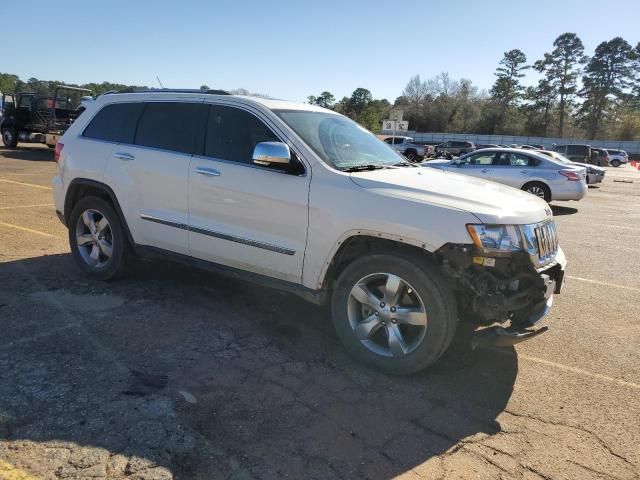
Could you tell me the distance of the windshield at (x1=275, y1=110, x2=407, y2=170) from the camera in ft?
13.6

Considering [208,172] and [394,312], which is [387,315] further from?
[208,172]

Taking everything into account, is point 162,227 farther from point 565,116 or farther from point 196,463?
point 565,116

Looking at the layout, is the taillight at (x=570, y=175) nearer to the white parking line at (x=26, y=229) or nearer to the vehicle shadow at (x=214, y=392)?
the vehicle shadow at (x=214, y=392)

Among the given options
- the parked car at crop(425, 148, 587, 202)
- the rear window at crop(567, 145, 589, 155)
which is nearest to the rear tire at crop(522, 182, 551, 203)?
the parked car at crop(425, 148, 587, 202)

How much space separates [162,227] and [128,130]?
1102 mm

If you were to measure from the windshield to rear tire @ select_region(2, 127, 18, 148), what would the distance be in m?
21.7

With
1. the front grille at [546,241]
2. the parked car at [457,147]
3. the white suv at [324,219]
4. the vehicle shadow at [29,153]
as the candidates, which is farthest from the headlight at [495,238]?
the parked car at [457,147]

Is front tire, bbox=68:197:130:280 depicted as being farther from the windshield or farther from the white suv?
the windshield

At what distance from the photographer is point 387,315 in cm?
366

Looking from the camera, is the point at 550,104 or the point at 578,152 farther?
the point at 550,104

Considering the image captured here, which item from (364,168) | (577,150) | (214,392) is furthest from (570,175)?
(577,150)

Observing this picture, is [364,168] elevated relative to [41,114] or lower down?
lower down

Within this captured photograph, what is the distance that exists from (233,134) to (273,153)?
782mm

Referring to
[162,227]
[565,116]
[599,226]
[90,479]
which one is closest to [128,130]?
[162,227]
